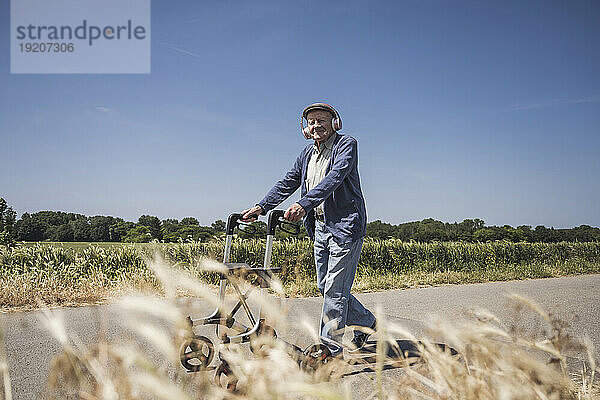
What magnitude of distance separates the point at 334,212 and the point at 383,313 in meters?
2.87

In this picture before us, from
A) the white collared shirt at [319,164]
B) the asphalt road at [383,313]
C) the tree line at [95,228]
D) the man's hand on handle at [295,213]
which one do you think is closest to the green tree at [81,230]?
the tree line at [95,228]

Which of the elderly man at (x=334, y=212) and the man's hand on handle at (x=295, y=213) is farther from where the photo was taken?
the elderly man at (x=334, y=212)

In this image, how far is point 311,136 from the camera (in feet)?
13.3

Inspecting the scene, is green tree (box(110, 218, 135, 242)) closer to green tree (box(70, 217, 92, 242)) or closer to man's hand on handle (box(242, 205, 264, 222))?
green tree (box(70, 217, 92, 242))

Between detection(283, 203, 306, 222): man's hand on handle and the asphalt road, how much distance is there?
1.91ft

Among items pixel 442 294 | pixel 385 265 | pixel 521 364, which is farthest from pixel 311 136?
pixel 385 265

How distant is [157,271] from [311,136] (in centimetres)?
238

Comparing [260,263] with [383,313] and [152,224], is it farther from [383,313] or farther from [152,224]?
[383,313]

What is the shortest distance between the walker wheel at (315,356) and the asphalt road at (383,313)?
194mm

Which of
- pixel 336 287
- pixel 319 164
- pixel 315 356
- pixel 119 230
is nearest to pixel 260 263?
pixel 119 230

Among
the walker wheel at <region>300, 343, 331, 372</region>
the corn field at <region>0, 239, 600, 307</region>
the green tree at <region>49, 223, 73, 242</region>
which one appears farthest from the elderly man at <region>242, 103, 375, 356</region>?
the green tree at <region>49, 223, 73, 242</region>

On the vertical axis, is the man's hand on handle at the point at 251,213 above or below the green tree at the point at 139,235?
above

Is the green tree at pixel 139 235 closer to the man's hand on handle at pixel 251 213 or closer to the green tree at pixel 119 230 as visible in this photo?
the green tree at pixel 119 230

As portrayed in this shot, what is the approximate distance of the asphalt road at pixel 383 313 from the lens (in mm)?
3658
